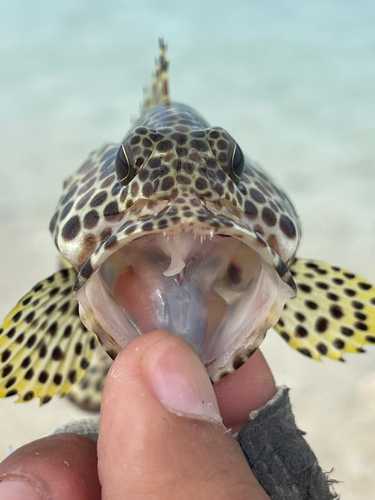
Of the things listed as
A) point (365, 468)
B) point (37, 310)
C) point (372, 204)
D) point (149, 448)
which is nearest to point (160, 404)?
point (149, 448)

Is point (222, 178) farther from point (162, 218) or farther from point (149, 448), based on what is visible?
point (149, 448)

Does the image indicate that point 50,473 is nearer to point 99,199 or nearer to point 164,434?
Answer: point 164,434

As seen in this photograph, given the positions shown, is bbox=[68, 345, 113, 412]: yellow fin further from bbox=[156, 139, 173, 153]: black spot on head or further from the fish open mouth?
bbox=[156, 139, 173, 153]: black spot on head

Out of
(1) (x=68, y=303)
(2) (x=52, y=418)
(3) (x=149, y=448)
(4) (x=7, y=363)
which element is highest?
(3) (x=149, y=448)

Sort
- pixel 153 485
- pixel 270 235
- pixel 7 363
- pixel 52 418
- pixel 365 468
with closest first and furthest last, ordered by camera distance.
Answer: pixel 153 485 < pixel 270 235 < pixel 7 363 < pixel 365 468 < pixel 52 418

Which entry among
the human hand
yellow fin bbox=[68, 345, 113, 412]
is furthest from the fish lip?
yellow fin bbox=[68, 345, 113, 412]

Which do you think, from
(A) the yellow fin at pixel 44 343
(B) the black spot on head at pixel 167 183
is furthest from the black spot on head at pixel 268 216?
(A) the yellow fin at pixel 44 343
